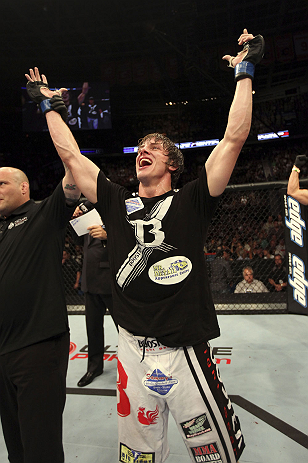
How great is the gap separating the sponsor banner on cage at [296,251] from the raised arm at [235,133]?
5.96 ft

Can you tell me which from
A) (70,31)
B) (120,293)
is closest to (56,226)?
(120,293)

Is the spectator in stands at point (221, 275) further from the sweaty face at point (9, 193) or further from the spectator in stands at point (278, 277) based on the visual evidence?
the sweaty face at point (9, 193)

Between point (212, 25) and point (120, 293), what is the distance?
11.6 m

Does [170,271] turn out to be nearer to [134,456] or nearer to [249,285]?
[134,456]

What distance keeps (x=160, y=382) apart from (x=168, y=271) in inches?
14.6

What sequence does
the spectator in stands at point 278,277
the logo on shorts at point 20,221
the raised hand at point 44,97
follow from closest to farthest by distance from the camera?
the raised hand at point 44,97 → the logo on shorts at point 20,221 → the spectator in stands at point 278,277

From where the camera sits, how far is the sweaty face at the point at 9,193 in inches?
58.2

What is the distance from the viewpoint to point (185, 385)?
1.03 meters

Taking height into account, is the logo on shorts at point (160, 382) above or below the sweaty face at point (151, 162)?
below

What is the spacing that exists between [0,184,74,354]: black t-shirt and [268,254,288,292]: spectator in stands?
3104mm

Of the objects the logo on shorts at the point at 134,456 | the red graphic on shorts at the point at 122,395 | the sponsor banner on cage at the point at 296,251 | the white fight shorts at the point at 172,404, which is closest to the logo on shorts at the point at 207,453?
the white fight shorts at the point at 172,404

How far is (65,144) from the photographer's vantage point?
1.26 metres

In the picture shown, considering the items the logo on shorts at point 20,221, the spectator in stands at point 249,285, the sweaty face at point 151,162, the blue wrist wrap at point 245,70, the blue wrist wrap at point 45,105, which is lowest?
the spectator in stands at point 249,285

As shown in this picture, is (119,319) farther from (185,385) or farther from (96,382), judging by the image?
(96,382)
